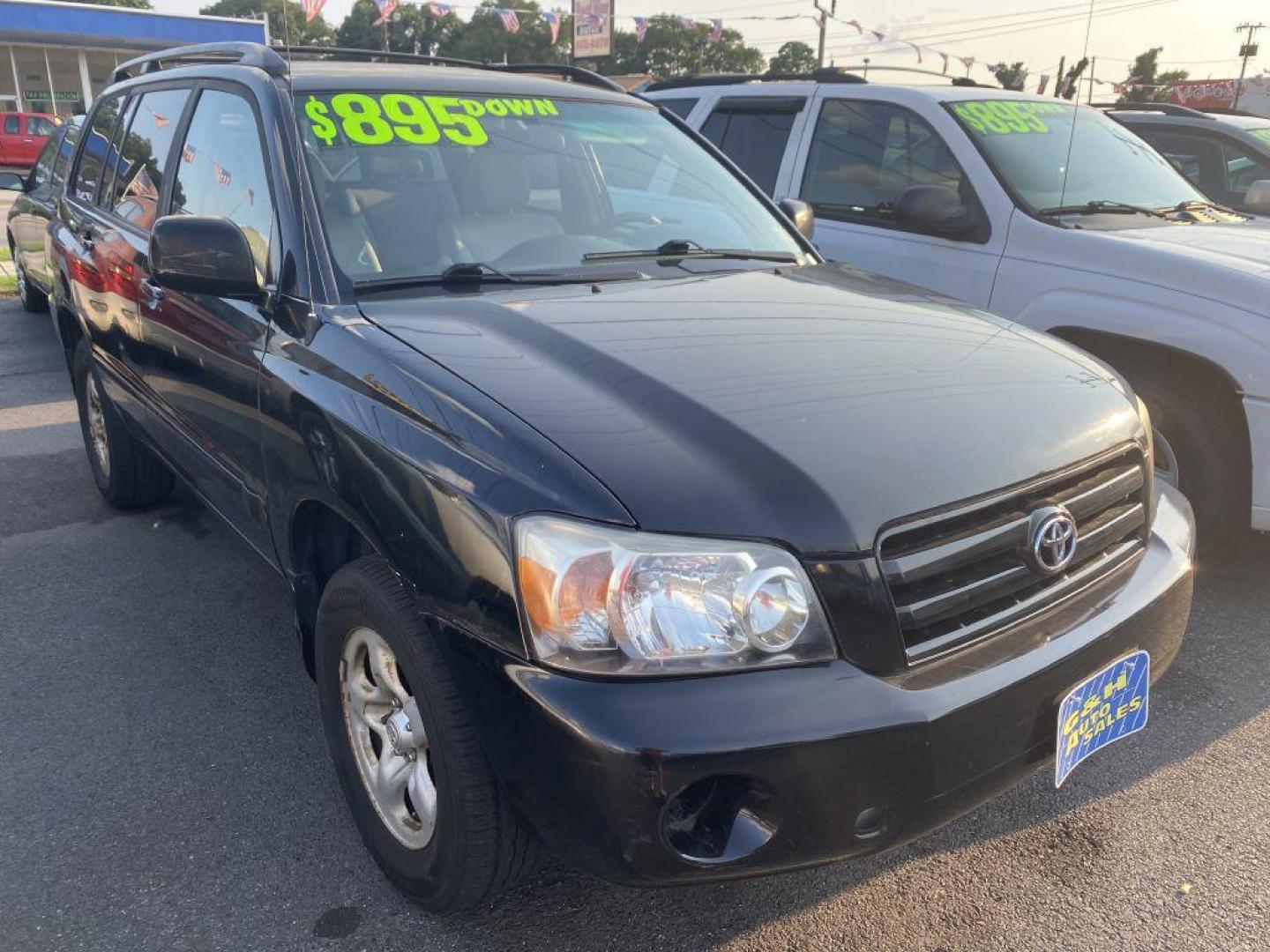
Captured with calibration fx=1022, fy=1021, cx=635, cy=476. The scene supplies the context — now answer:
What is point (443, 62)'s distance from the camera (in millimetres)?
3557

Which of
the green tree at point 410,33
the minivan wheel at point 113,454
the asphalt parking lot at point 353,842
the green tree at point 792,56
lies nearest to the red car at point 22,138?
the green tree at point 410,33

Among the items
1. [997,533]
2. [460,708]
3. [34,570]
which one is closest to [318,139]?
[460,708]

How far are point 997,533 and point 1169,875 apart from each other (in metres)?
1.09

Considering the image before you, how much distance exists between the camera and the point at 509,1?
3588 cm

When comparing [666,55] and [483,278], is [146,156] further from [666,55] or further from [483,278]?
[666,55]

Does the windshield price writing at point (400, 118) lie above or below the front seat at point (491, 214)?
above

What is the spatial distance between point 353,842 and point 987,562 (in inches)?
64.2

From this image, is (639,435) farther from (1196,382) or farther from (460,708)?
(1196,382)

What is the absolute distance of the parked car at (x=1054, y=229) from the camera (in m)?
3.63

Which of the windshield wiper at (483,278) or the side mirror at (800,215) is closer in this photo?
the windshield wiper at (483,278)

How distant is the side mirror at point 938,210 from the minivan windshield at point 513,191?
126 cm

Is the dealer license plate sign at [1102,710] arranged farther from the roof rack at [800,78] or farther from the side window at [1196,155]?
the side window at [1196,155]

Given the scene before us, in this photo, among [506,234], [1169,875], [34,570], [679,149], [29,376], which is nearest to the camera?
[1169,875]

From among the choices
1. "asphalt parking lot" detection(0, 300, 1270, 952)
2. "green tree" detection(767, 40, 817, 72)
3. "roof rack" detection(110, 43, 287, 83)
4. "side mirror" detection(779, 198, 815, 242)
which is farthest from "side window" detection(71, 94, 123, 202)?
"green tree" detection(767, 40, 817, 72)
